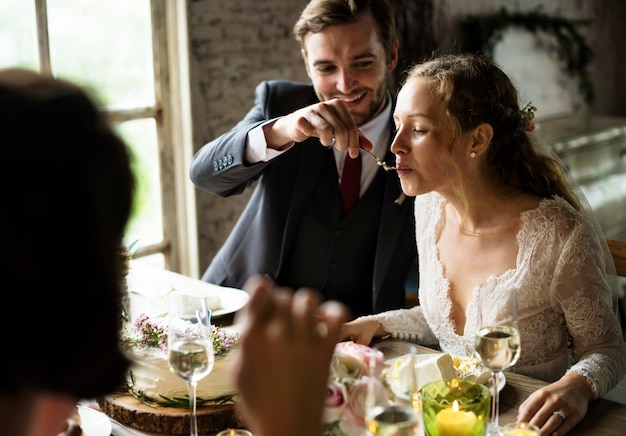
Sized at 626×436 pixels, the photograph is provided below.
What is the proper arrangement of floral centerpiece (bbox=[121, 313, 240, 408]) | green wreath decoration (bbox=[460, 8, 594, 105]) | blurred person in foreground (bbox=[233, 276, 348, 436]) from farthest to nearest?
green wreath decoration (bbox=[460, 8, 594, 105]) → floral centerpiece (bbox=[121, 313, 240, 408]) → blurred person in foreground (bbox=[233, 276, 348, 436])

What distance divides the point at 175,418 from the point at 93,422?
0.17 m

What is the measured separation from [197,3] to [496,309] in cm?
277

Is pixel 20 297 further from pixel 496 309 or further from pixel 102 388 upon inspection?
pixel 496 309

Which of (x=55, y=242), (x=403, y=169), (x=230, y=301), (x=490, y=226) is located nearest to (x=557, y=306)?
(x=490, y=226)

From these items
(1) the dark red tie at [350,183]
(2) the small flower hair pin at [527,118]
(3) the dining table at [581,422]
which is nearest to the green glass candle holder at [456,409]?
(3) the dining table at [581,422]

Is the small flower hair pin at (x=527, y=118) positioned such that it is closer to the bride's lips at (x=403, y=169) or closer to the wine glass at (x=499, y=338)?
the bride's lips at (x=403, y=169)

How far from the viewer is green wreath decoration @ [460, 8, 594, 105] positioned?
5.73 m

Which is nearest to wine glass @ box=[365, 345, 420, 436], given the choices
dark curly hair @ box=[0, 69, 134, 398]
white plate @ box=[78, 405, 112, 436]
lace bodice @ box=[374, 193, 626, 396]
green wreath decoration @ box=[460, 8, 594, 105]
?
dark curly hair @ box=[0, 69, 134, 398]

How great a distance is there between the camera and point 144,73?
3.91 meters

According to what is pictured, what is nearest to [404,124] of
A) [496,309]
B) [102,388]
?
[496,309]

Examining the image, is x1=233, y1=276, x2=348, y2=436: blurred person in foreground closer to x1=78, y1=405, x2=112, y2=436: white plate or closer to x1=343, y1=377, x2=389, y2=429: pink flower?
x1=343, y1=377, x2=389, y2=429: pink flower

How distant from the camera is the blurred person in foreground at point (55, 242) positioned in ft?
2.32

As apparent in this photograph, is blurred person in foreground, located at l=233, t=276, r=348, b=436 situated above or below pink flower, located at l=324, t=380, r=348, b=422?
above

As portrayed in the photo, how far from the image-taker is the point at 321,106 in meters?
2.36
